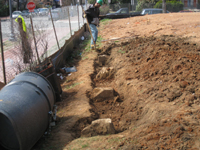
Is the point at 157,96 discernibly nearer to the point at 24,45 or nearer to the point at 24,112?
the point at 24,112

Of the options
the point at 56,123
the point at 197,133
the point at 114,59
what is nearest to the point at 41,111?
the point at 56,123

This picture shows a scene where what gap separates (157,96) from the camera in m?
4.84

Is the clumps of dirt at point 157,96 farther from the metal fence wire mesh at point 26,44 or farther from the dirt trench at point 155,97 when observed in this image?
the metal fence wire mesh at point 26,44

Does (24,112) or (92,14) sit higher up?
(92,14)

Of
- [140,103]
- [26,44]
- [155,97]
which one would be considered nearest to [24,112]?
[140,103]

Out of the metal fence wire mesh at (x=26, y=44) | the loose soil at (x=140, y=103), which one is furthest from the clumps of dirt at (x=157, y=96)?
the metal fence wire mesh at (x=26, y=44)

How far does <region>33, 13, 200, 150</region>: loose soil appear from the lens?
3266 mm

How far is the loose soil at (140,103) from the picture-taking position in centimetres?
327

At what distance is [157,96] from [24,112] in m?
2.82

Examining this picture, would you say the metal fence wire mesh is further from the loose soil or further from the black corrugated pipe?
the black corrugated pipe

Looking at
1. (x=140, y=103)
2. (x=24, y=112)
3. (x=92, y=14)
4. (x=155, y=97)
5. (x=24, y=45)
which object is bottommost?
(x=140, y=103)

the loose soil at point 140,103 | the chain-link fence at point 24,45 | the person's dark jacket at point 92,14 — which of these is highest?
the person's dark jacket at point 92,14

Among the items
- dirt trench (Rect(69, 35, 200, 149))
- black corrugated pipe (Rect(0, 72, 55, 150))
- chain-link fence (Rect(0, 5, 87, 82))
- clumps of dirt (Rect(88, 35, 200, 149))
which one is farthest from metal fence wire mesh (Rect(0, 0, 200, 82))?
clumps of dirt (Rect(88, 35, 200, 149))

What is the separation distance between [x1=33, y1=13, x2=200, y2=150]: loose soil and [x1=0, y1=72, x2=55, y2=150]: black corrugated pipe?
410 mm
